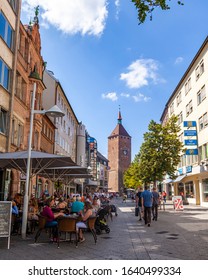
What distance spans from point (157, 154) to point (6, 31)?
1641cm

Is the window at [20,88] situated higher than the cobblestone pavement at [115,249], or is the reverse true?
the window at [20,88]

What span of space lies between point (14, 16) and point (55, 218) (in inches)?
621

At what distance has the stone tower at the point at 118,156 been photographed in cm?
12438

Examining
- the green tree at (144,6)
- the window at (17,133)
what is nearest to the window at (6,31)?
the window at (17,133)

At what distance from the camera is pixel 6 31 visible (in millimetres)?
18625

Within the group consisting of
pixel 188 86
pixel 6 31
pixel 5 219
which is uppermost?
pixel 188 86

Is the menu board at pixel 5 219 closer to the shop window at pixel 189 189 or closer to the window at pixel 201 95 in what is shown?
the window at pixel 201 95

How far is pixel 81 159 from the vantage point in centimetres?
6272

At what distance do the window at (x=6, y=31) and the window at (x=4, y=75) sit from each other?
159 centimetres

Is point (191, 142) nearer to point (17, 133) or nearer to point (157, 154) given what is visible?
point (157, 154)

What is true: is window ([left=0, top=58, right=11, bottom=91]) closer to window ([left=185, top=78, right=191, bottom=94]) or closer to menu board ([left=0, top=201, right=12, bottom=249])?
menu board ([left=0, top=201, right=12, bottom=249])

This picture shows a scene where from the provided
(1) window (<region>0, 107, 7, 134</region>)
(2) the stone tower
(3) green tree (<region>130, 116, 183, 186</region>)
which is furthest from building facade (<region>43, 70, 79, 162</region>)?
(2) the stone tower

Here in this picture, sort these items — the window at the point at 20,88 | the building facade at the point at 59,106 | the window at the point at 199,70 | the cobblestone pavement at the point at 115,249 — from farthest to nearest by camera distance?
the building facade at the point at 59,106 < the window at the point at 199,70 < the window at the point at 20,88 < the cobblestone pavement at the point at 115,249

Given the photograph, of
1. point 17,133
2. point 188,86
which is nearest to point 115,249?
point 17,133
